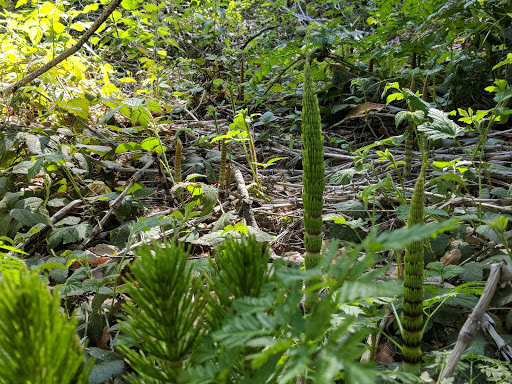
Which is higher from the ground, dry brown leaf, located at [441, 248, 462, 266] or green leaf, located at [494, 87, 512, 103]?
green leaf, located at [494, 87, 512, 103]

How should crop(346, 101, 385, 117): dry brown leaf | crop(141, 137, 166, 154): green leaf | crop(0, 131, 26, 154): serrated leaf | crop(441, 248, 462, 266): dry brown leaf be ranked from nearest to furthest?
crop(441, 248, 462, 266): dry brown leaf < crop(141, 137, 166, 154): green leaf < crop(0, 131, 26, 154): serrated leaf < crop(346, 101, 385, 117): dry brown leaf

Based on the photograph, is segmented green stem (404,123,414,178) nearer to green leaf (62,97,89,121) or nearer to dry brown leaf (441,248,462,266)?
dry brown leaf (441,248,462,266)

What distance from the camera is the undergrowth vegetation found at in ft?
1.50

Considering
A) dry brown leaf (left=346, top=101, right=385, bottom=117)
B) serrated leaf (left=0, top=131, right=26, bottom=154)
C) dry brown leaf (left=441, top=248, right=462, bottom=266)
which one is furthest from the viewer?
dry brown leaf (left=346, top=101, right=385, bottom=117)

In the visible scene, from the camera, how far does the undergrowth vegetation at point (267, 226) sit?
457mm

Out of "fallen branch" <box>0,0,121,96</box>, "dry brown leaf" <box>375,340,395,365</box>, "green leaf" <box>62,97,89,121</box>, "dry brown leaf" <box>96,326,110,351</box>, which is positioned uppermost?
"fallen branch" <box>0,0,121,96</box>

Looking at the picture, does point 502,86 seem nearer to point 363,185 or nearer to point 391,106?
point 363,185

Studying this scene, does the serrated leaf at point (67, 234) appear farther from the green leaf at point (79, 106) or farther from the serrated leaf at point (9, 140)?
the green leaf at point (79, 106)

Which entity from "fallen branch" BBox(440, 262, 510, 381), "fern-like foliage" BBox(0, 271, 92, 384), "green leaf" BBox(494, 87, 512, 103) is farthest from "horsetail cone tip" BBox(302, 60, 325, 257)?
"green leaf" BBox(494, 87, 512, 103)

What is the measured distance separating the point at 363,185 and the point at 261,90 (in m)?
2.33

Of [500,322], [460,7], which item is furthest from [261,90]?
[500,322]

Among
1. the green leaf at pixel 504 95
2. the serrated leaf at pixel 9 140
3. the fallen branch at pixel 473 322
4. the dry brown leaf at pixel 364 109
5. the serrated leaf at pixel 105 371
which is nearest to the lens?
the fallen branch at pixel 473 322

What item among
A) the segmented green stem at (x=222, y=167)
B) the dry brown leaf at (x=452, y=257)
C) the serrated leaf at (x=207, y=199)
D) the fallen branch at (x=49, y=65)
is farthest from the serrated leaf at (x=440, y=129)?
the fallen branch at (x=49, y=65)

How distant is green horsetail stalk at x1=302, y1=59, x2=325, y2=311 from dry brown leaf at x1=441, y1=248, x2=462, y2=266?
3.25ft
